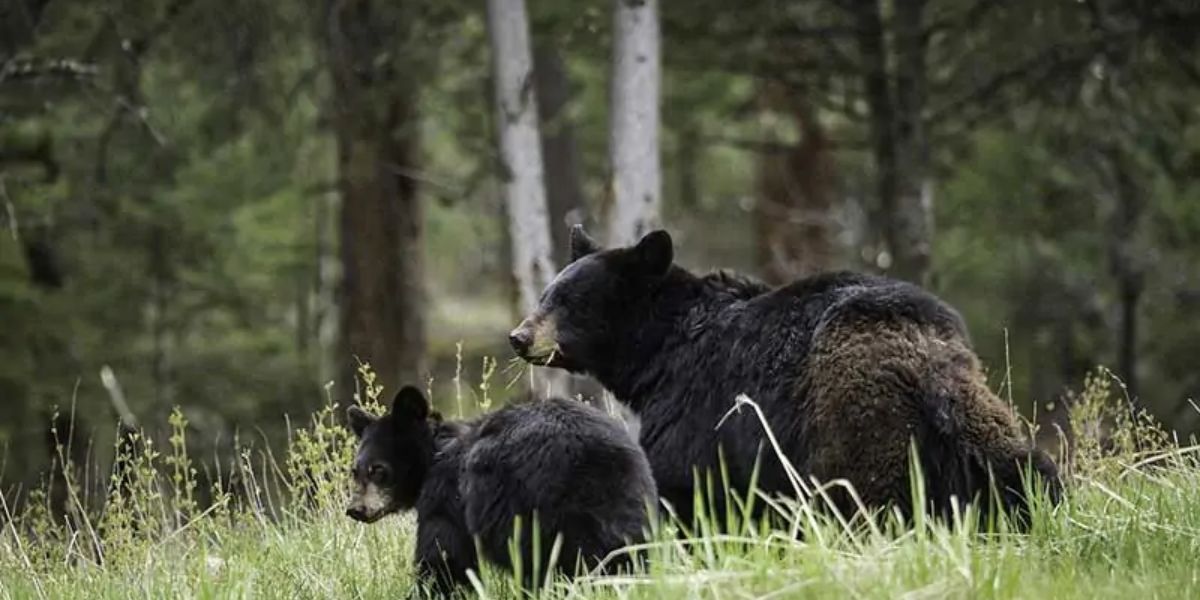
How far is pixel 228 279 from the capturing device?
1862 cm

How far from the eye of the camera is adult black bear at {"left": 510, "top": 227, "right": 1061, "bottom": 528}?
5977 millimetres

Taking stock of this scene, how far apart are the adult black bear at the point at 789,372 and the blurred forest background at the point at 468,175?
12.8ft

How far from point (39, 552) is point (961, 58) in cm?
932

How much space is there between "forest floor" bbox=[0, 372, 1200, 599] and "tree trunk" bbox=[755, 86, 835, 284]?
42.0 feet

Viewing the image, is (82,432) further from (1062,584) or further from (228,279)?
(1062,584)

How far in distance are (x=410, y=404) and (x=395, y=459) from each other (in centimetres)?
22

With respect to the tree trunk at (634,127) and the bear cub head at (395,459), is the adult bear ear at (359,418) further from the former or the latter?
the tree trunk at (634,127)

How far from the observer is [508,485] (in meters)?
5.79

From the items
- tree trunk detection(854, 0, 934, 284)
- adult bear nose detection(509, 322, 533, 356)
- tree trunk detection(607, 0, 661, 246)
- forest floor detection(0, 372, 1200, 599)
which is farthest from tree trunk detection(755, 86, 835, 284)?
adult bear nose detection(509, 322, 533, 356)

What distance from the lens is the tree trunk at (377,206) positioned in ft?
45.2

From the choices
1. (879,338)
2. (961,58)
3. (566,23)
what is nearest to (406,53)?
(566,23)

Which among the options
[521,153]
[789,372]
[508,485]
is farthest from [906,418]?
[521,153]

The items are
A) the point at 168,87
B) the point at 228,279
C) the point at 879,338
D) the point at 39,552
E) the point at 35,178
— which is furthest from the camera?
the point at 228,279

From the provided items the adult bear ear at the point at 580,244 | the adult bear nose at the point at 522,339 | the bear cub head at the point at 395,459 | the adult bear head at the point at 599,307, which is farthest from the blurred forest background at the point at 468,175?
the bear cub head at the point at 395,459
